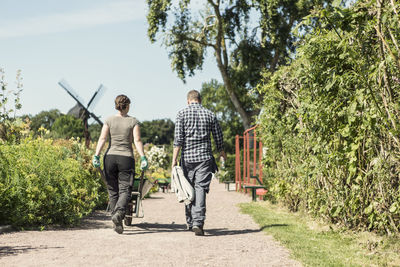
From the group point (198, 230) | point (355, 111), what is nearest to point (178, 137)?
point (198, 230)

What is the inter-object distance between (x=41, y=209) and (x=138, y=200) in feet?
4.79

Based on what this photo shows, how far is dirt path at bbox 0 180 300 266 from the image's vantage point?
15.6 ft

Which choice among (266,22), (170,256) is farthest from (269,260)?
(266,22)

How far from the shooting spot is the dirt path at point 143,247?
474cm

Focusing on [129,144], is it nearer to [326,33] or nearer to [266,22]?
[326,33]

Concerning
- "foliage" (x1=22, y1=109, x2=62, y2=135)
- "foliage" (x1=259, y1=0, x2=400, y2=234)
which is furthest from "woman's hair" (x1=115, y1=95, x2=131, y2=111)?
"foliage" (x1=22, y1=109, x2=62, y2=135)

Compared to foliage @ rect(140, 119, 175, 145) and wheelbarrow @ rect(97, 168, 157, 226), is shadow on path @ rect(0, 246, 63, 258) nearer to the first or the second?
wheelbarrow @ rect(97, 168, 157, 226)

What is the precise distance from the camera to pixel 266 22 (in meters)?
22.8

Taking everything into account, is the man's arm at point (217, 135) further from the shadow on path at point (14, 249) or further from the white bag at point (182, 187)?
the shadow on path at point (14, 249)

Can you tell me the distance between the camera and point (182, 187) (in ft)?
21.9

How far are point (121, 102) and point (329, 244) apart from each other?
3.54m

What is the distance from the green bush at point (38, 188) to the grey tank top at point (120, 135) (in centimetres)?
98

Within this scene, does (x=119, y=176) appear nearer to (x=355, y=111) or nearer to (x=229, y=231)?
(x=229, y=231)

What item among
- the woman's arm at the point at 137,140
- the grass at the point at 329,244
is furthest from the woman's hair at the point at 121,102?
the grass at the point at 329,244
